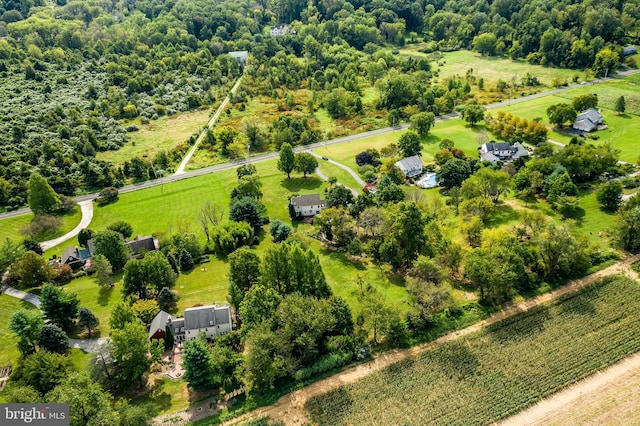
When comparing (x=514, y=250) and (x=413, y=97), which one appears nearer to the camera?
(x=514, y=250)

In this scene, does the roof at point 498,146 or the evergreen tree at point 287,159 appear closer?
the evergreen tree at point 287,159

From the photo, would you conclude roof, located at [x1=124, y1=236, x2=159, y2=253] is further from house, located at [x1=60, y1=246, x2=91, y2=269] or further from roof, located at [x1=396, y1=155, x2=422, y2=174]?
roof, located at [x1=396, y1=155, x2=422, y2=174]

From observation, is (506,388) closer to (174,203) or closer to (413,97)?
(174,203)

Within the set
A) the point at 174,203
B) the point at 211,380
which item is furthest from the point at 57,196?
the point at 211,380

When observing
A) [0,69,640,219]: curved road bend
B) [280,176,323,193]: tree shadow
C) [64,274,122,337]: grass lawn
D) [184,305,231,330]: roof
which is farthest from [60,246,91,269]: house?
[280,176,323,193]: tree shadow

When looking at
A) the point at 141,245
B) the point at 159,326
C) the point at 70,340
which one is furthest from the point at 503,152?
the point at 70,340

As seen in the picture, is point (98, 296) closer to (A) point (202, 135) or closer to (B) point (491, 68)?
(A) point (202, 135)

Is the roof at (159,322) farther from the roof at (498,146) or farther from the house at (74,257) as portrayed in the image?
the roof at (498,146)

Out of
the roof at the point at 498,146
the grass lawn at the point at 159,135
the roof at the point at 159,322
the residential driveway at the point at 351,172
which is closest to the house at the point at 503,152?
the roof at the point at 498,146
